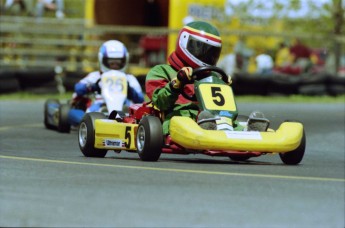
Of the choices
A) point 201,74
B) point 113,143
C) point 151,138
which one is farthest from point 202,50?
point 151,138

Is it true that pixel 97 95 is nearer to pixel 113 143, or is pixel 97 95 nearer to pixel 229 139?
pixel 113 143

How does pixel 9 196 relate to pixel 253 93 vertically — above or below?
above

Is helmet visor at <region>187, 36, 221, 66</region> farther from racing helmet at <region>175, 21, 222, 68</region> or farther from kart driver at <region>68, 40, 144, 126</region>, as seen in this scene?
kart driver at <region>68, 40, 144, 126</region>

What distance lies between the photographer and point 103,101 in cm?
1373

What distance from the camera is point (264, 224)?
19.0 ft

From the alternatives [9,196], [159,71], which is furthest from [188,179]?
[159,71]

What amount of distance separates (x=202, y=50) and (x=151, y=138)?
130cm

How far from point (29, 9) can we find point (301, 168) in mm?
20734

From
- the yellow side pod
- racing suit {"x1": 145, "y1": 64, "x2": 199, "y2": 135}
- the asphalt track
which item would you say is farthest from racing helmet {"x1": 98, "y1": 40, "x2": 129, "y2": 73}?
the yellow side pod

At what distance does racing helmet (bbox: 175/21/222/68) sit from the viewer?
9438 millimetres

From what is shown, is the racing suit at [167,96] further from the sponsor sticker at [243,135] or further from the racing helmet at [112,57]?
the racing helmet at [112,57]

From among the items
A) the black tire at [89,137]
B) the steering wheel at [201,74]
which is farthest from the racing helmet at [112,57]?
the steering wheel at [201,74]

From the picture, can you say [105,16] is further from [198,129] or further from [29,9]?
[198,129]

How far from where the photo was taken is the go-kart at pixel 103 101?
44.2ft
